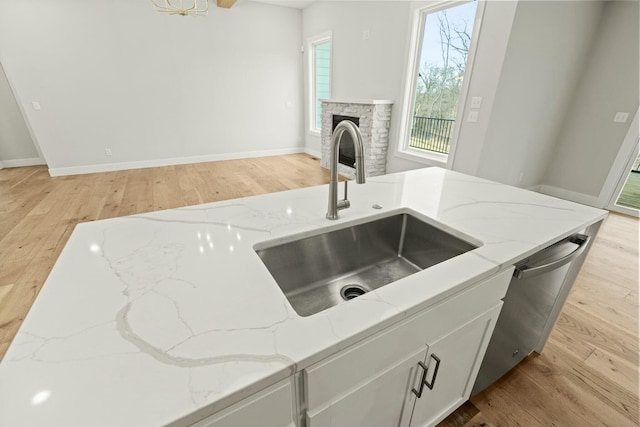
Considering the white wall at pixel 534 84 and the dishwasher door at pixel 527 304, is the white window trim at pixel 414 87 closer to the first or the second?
the white wall at pixel 534 84

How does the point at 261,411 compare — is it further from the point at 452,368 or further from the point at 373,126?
the point at 373,126

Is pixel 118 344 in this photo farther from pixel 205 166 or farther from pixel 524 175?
pixel 205 166

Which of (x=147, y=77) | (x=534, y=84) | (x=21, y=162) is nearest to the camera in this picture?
(x=534, y=84)

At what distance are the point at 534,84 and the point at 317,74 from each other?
3833 mm

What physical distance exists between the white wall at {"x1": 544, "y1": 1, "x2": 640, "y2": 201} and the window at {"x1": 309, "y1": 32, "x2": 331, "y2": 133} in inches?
144

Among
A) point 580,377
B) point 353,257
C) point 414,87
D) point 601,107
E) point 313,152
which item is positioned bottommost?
point 580,377

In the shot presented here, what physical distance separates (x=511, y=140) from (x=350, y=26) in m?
2.87

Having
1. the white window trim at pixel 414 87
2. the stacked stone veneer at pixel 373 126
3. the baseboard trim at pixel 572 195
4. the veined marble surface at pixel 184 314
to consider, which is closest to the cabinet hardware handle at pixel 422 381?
the veined marble surface at pixel 184 314

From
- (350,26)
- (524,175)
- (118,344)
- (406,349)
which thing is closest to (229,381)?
(118,344)

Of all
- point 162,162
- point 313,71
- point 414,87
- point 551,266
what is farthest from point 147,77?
point 551,266

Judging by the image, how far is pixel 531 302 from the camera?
1159mm

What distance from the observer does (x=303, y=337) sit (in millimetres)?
535

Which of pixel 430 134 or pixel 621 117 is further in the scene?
pixel 430 134

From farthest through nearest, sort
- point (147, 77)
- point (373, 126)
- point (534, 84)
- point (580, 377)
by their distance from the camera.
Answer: point (147, 77) < point (373, 126) < point (534, 84) < point (580, 377)
